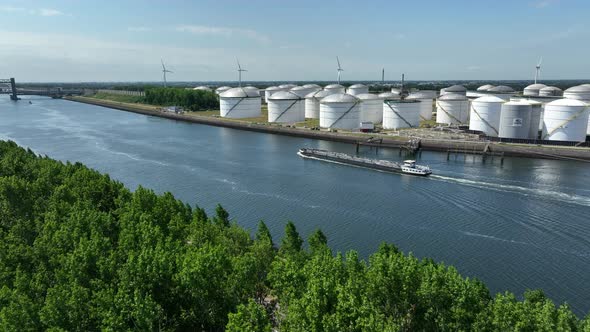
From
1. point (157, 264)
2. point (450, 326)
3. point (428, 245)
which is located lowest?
point (428, 245)

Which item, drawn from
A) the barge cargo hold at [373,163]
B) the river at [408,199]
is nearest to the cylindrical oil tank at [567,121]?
the river at [408,199]

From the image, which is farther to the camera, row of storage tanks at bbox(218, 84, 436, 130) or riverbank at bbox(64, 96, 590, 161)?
row of storage tanks at bbox(218, 84, 436, 130)

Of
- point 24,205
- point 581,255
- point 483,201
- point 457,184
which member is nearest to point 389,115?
point 457,184

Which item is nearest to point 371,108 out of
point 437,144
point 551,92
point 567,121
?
point 437,144

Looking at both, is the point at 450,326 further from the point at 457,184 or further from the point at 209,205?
the point at 457,184

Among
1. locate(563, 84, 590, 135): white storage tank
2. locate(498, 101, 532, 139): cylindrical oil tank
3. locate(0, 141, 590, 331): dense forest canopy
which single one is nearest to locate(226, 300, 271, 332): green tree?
locate(0, 141, 590, 331): dense forest canopy

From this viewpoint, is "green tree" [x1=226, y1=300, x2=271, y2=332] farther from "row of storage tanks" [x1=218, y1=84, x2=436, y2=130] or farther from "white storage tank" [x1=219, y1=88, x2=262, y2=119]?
"white storage tank" [x1=219, y1=88, x2=262, y2=119]
